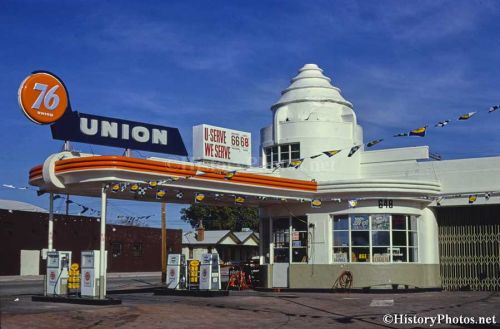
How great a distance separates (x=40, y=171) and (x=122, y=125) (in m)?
3.11

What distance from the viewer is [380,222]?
92.1 feet

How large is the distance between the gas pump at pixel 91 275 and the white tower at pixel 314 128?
11.5 meters

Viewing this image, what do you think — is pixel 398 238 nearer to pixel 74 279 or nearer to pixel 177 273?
pixel 177 273

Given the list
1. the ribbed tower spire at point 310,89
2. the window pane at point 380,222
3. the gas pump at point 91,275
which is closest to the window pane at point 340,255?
the window pane at point 380,222

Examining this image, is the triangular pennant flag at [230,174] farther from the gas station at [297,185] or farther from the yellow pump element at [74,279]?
the yellow pump element at [74,279]

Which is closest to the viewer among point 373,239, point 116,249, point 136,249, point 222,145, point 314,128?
point 222,145

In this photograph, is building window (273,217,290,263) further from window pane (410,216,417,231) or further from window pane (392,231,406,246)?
window pane (410,216,417,231)

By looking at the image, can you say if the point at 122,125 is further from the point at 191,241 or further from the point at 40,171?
the point at 191,241

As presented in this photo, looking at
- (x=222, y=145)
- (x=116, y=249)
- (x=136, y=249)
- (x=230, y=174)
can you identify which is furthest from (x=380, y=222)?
(x=136, y=249)

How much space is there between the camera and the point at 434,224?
29484 millimetres

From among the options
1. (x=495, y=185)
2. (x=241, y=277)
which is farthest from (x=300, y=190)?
(x=495, y=185)

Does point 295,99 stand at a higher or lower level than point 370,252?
higher

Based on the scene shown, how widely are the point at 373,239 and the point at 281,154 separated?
21.2 ft

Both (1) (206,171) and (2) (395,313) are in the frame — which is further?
(1) (206,171)
